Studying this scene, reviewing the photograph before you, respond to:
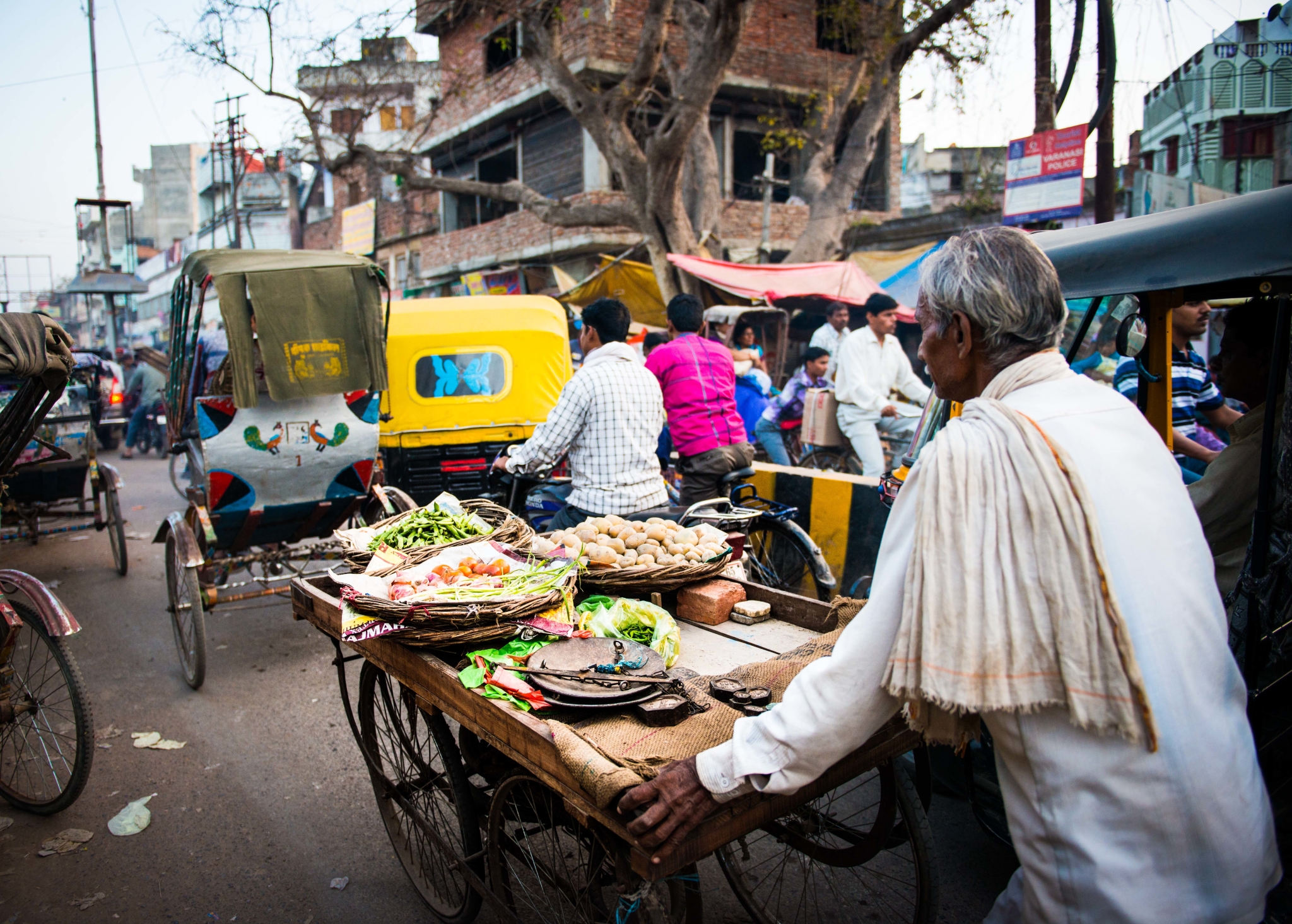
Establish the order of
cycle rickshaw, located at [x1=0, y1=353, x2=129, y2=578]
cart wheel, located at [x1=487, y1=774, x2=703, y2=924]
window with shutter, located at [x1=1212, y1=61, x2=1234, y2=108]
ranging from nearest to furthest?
cart wheel, located at [x1=487, y1=774, x2=703, y2=924] → cycle rickshaw, located at [x1=0, y1=353, x2=129, y2=578] → window with shutter, located at [x1=1212, y1=61, x2=1234, y2=108]

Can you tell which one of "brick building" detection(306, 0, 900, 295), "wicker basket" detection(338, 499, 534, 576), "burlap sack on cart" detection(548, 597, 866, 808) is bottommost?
"burlap sack on cart" detection(548, 597, 866, 808)

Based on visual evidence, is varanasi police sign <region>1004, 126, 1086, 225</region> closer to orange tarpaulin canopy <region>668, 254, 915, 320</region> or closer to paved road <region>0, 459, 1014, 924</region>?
orange tarpaulin canopy <region>668, 254, 915, 320</region>

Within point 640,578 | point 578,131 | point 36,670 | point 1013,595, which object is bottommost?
point 36,670

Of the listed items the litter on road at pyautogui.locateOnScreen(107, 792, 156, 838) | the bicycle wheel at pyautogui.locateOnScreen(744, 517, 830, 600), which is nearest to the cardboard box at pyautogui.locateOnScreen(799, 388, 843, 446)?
the bicycle wheel at pyautogui.locateOnScreen(744, 517, 830, 600)

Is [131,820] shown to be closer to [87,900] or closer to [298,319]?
[87,900]

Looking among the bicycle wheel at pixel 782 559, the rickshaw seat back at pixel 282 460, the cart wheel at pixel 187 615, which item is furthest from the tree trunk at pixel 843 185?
the cart wheel at pixel 187 615

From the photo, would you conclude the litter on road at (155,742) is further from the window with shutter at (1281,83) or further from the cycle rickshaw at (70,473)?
the window with shutter at (1281,83)

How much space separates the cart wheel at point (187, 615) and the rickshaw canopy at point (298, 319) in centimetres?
103

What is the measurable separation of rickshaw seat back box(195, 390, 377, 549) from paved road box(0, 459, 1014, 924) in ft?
3.01

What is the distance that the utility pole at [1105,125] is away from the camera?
8.48m

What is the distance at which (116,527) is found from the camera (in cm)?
697

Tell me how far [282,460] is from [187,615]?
1.25m

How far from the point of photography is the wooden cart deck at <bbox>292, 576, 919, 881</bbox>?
1609 millimetres

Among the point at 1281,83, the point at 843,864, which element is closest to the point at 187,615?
the point at 843,864
